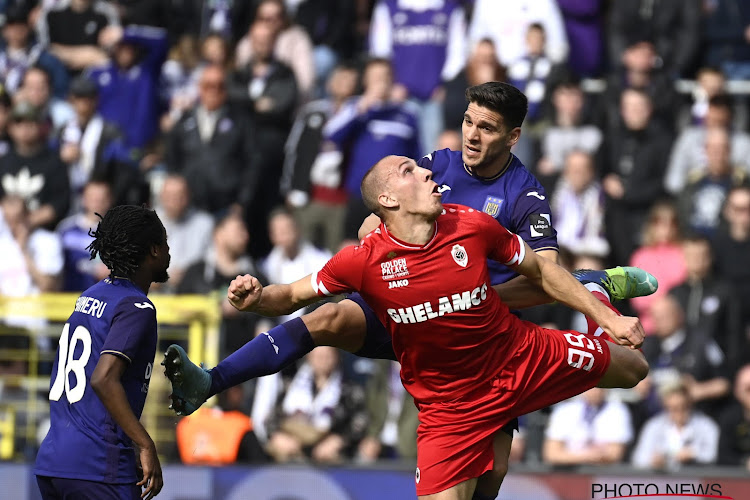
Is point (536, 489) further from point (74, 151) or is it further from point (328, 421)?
point (74, 151)

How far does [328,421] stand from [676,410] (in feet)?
9.17

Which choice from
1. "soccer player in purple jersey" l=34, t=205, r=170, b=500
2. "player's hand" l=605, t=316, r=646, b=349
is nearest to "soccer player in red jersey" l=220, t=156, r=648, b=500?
"player's hand" l=605, t=316, r=646, b=349

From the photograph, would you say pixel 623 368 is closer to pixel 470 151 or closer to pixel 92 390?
pixel 470 151

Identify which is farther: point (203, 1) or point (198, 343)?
point (203, 1)

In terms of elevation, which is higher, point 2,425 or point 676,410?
point 676,410

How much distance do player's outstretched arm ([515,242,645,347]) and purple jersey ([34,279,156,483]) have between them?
1885mm

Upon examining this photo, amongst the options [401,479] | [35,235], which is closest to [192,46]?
[35,235]

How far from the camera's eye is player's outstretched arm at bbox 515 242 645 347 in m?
6.03

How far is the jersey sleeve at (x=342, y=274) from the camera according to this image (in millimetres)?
6328

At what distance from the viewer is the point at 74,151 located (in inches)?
508

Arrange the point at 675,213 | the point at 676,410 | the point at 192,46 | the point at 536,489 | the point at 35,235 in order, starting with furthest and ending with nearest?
the point at 192,46
the point at 35,235
the point at 675,213
the point at 676,410
the point at 536,489

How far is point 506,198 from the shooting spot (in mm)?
6855

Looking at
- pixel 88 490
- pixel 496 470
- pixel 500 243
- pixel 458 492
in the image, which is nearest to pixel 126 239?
pixel 88 490

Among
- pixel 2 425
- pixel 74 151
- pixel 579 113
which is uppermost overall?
pixel 579 113
